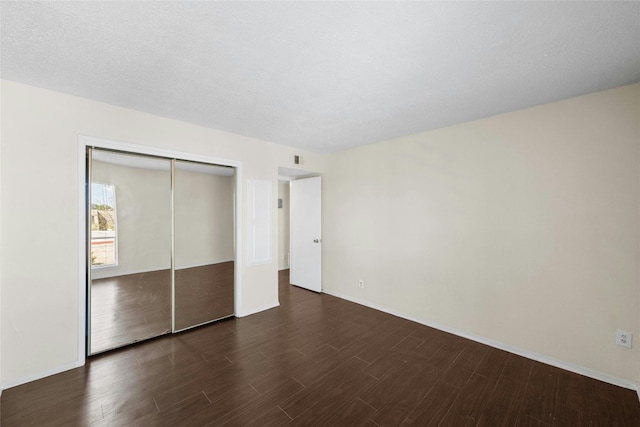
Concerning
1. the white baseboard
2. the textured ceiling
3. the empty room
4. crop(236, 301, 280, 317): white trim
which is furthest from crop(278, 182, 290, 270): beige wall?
the white baseboard

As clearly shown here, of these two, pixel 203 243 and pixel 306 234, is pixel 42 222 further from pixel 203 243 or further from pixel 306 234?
pixel 306 234

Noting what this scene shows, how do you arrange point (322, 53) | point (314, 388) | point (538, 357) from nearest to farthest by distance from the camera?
point (322, 53)
point (314, 388)
point (538, 357)

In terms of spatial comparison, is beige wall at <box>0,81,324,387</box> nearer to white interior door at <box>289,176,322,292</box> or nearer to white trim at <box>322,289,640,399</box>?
white interior door at <box>289,176,322,292</box>

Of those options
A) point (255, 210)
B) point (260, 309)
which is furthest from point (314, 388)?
point (255, 210)

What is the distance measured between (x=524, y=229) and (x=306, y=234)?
11.3ft

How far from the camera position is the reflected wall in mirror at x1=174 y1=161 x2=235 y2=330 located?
3188 millimetres

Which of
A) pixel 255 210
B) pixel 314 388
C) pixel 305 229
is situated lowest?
pixel 314 388

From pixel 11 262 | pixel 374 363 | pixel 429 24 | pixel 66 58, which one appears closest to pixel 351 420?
pixel 374 363

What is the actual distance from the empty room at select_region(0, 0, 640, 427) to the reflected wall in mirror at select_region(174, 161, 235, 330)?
0.09 ft

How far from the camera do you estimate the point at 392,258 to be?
12.7 feet

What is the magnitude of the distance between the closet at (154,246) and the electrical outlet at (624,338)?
4222mm

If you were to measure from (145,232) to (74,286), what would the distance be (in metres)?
0.78

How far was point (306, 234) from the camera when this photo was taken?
5055 millimetres

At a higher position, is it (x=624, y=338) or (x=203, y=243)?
(x=203, y=243)
